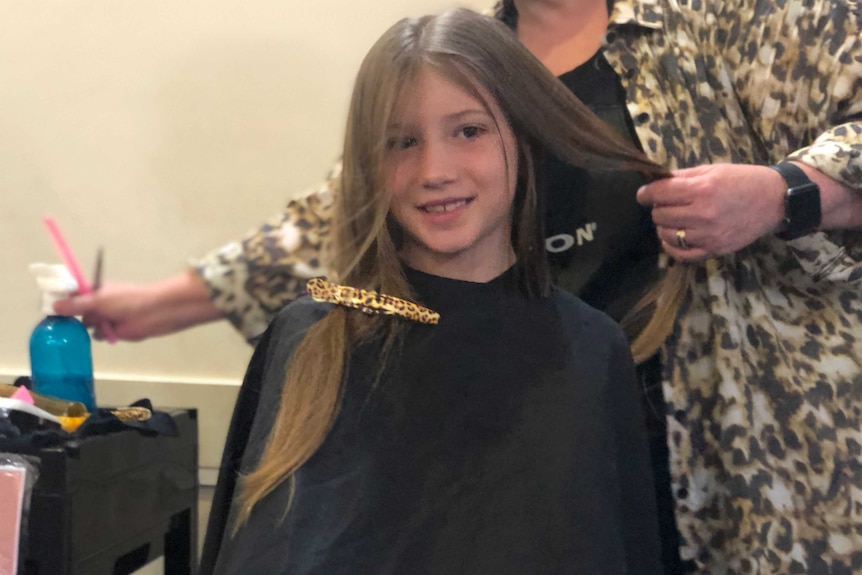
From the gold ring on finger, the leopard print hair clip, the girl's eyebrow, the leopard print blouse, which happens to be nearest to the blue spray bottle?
the leopard print blouse

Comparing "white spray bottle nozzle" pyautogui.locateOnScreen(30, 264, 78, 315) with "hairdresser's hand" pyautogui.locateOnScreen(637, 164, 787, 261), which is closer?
"hairdresser's hand" pyautogui.locateOnScreen(637, 164, 787, 261)

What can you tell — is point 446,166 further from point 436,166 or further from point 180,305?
point 180,305

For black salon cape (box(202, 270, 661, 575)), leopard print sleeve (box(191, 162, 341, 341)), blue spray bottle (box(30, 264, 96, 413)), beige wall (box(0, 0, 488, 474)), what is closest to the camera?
black salon cape (box(202, 270, 661, 575))

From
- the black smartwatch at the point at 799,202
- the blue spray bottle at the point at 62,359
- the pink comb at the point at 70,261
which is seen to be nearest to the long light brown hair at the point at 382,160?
the black smartwatch at the point at 799,202

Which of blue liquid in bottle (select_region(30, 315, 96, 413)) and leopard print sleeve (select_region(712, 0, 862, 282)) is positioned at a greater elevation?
leopard print sleeve (select_region(712, 0, 862, 282))

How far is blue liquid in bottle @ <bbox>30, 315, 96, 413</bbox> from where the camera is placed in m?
1.12

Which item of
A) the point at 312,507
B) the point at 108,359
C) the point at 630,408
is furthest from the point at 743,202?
the point at 108,359

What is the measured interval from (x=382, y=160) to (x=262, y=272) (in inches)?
7.7

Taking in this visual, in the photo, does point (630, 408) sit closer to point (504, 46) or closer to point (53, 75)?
point (504, 46)

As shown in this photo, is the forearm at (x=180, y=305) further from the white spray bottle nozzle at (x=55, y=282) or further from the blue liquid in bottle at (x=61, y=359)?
the blue liquid in bottle at (x=61, y=359)

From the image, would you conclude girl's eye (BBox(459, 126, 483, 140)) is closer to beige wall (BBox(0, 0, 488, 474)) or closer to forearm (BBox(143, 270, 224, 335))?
forearm (BBox(143, 270, 224, 335))

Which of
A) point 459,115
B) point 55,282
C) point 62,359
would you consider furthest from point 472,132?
point 62,359

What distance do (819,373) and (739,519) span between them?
0.17 metres

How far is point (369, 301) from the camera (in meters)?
0.80
